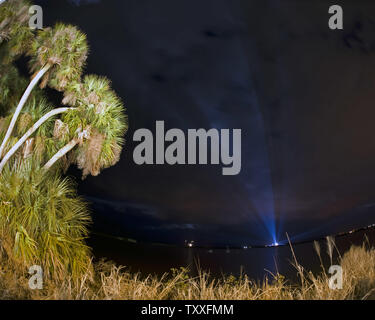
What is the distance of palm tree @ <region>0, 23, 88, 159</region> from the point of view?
12.0 m

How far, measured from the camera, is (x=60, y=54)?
1202 centimetres

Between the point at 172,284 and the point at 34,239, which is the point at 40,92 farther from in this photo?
the point at 172,284

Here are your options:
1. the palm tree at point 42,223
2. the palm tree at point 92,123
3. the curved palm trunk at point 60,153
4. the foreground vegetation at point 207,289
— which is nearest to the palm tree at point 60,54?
the palm tree at point 92,123

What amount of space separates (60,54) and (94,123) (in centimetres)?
246

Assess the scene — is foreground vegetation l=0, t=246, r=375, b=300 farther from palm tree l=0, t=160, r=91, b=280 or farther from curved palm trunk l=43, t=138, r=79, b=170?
curved palm trunk l=43, t=138, r=79, b=170

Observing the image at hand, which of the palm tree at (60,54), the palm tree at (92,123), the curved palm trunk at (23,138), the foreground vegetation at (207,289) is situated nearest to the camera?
the foreground vegetation at (207,289)

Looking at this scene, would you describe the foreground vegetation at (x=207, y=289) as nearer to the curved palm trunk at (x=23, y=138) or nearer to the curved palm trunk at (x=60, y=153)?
the curved palm trunk at (x=23, y=138)

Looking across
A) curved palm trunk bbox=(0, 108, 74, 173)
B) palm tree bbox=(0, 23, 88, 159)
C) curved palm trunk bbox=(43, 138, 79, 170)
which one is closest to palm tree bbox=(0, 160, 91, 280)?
curved palm trunk bbox=(0, 108, 74, 173)

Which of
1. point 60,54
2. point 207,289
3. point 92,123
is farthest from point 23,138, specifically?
point 207,289

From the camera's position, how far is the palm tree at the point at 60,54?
12.0 m

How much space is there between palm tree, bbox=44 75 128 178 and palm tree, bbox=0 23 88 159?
1.57 feet

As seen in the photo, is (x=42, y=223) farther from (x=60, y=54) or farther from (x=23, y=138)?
(x=60, y=54)

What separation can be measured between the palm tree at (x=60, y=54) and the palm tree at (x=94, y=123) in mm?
478
